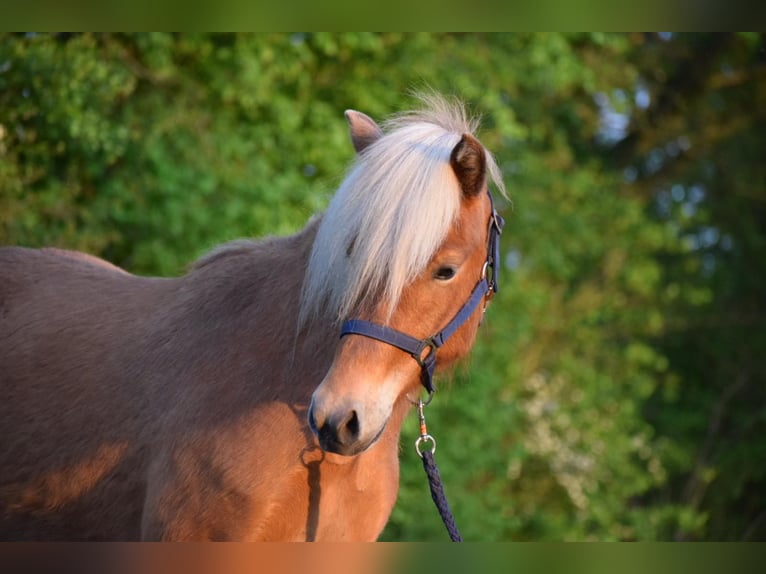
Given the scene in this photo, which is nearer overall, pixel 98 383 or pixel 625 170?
pixel 98 383

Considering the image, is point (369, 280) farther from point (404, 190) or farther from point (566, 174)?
point (566, 174)

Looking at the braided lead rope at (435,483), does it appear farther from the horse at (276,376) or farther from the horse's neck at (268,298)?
the horse's neck at (268,298)

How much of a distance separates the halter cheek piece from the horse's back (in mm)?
976

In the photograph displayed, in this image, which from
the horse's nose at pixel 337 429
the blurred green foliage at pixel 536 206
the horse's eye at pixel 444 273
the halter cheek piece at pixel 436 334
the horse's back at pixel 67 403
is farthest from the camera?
the blurred green foliage at pixel 536 206

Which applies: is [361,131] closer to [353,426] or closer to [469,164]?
[469,164]

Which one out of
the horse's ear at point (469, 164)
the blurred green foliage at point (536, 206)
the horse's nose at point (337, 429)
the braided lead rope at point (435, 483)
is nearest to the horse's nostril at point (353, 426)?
the horse's nose at point (337, 429)

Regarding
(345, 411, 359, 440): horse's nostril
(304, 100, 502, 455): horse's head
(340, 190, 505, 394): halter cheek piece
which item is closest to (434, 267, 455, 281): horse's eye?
(304, 100, 502, 455): horse's head

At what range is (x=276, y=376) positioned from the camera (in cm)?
340

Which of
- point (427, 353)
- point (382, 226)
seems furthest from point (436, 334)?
point (382, 226)

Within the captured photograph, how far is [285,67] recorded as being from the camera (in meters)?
8.38

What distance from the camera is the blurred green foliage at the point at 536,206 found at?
7535 millimetres

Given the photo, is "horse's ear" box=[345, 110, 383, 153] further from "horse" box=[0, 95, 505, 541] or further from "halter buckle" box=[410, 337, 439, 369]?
"halter buckle" box=[410, 337, 439, 369]
